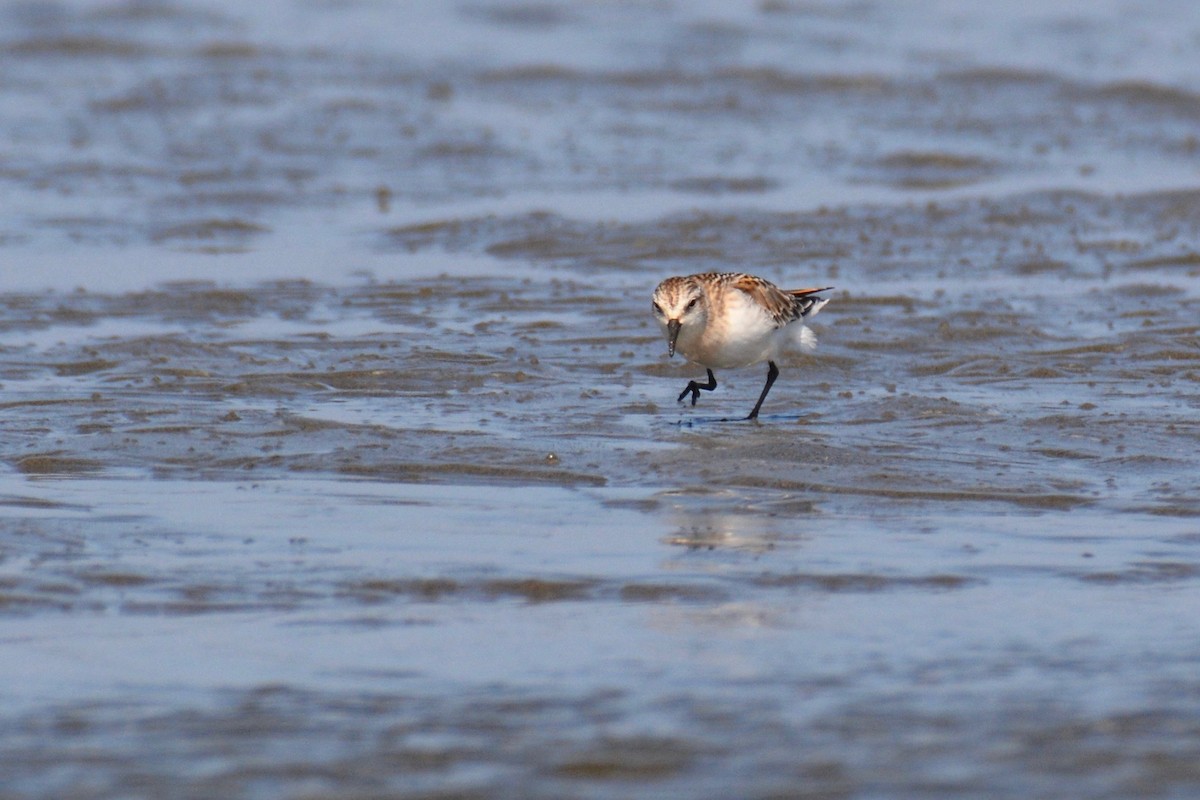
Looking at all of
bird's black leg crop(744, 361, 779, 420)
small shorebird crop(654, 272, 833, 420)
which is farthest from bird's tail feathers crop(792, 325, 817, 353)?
bird's black leg crop(744, 361, 779, 420)

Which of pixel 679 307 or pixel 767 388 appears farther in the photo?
pixel 767 388

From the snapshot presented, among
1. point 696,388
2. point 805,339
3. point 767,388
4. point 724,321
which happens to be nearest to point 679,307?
point 724,321

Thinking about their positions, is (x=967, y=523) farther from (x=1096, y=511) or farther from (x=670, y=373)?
(x=670, y=373)

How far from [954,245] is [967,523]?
24.1 feet

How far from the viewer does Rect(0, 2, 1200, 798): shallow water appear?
5051 millimetres

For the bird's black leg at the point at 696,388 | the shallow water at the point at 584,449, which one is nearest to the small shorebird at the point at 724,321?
the bird's black leg at the point at 696,388

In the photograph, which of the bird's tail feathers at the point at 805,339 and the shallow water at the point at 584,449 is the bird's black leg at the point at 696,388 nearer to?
the shallow water at the point at 584,449

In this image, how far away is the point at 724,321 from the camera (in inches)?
380

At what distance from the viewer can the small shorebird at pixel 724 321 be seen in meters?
9.52

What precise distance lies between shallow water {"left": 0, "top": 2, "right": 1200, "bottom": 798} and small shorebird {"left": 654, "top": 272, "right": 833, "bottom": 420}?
327 mm

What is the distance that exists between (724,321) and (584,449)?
137 centimetres

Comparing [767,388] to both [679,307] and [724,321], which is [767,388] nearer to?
[724,321]

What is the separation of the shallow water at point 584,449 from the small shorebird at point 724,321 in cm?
33

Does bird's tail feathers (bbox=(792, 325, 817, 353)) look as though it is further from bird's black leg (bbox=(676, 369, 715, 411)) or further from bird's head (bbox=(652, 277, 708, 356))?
bird's head (bbox=(652, 277, 708, 356))
